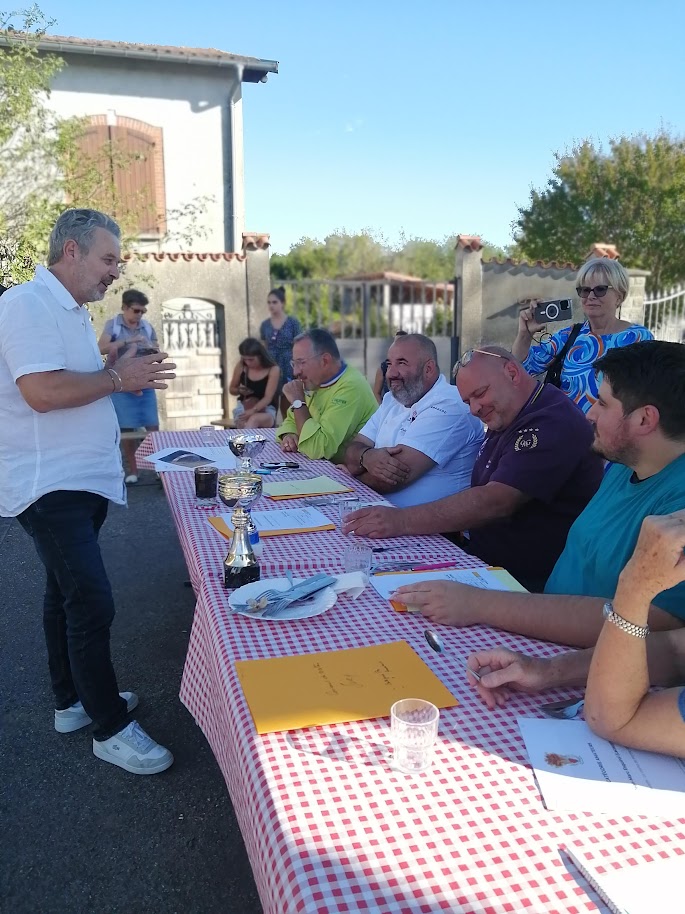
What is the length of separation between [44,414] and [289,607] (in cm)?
110

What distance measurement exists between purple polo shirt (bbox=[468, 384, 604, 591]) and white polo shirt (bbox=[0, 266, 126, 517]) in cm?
138

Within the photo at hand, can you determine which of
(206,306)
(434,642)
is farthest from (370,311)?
(434,642)

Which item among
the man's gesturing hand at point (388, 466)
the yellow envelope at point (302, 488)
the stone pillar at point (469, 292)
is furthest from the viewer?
the stone pillar at point (469, 292)

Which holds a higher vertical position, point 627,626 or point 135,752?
point 627,626

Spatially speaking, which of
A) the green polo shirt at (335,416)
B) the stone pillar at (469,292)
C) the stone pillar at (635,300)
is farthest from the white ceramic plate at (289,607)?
the stone pillar at (635,300)

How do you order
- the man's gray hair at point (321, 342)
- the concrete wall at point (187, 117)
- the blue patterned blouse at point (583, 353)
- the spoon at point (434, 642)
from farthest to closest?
the concrete wall at point (187, 117) < the man's gray hair at point (321, 342) < the blue patterned blouse at point (583, 353) < the spoon at point (434, 642)

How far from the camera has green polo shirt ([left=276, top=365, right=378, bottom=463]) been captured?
3691 millimetres

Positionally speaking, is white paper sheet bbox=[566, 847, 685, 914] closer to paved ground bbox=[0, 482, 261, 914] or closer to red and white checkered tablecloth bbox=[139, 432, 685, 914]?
red and white checkered tablecloth bbox=[139, 432, 685, 914]

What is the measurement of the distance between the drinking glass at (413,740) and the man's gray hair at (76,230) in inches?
72.0

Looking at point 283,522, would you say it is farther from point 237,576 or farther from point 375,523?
point 237,576

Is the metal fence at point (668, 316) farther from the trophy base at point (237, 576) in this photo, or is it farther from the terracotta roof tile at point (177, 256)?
the trophy base at point (237, 576)

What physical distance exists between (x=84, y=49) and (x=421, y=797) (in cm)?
1202

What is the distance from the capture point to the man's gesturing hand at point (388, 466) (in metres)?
2.98

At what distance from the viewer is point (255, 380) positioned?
642cm
